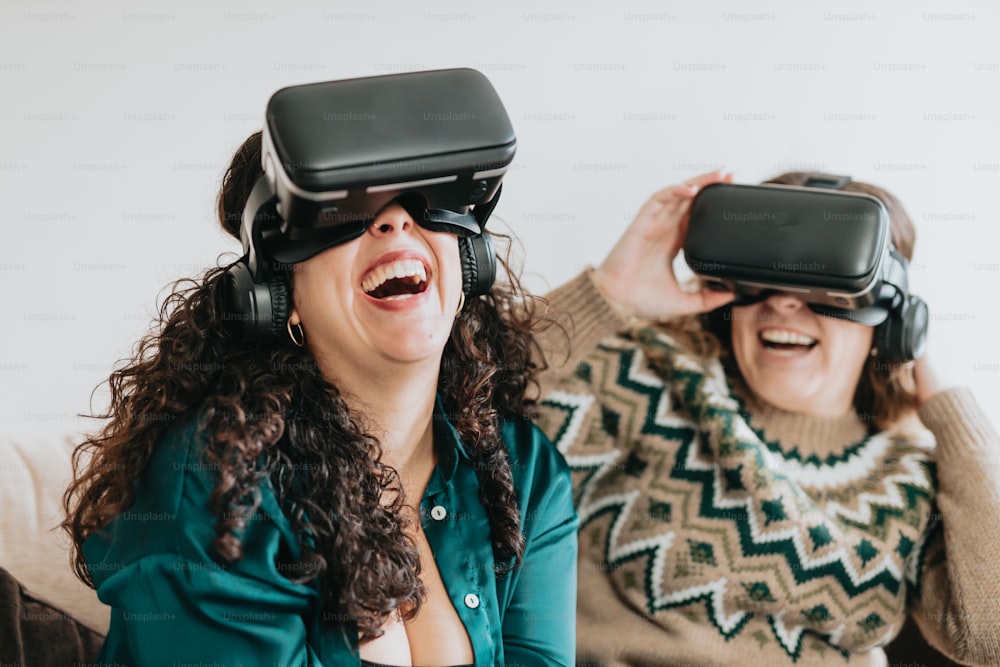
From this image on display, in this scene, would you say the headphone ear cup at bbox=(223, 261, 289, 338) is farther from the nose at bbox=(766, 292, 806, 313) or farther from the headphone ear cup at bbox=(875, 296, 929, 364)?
the headphone ear cup at bbox=(875, 296, 929, 364)

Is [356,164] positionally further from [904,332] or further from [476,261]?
[904,332]

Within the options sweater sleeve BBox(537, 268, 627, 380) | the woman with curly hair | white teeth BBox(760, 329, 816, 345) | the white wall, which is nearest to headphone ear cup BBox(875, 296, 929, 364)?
white teeth BBox(760, 329, 816, 345)

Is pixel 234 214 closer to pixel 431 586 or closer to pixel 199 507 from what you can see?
pixel 199 507

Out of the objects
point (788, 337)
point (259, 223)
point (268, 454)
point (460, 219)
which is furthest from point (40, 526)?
point (788, 337)

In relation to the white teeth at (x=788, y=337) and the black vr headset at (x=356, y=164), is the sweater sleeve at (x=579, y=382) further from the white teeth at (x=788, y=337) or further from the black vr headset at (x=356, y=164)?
the black vr headset at (x=356, y=164)

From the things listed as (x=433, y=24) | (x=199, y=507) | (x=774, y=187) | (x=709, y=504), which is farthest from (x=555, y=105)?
(x=199, y=507)

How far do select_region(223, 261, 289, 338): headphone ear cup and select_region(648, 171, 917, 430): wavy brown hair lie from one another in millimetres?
809

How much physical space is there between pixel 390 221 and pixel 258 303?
17 centimetres

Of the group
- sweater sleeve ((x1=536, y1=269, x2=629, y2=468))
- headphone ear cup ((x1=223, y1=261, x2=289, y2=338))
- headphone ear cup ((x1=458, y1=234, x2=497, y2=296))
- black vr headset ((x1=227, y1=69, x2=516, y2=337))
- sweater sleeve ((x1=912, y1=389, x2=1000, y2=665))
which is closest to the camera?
black vr headset ((x1=227, y1=69, x2=516, y2=337))

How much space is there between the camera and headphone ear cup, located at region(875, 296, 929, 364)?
1.50 meters

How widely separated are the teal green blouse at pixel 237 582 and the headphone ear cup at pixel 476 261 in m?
0.19

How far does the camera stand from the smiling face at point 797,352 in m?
1.54

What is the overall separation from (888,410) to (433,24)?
3.31ft

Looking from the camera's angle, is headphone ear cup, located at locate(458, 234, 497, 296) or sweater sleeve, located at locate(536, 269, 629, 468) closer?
headphone ear cup, located at locate(458, 234, 497, 296)
